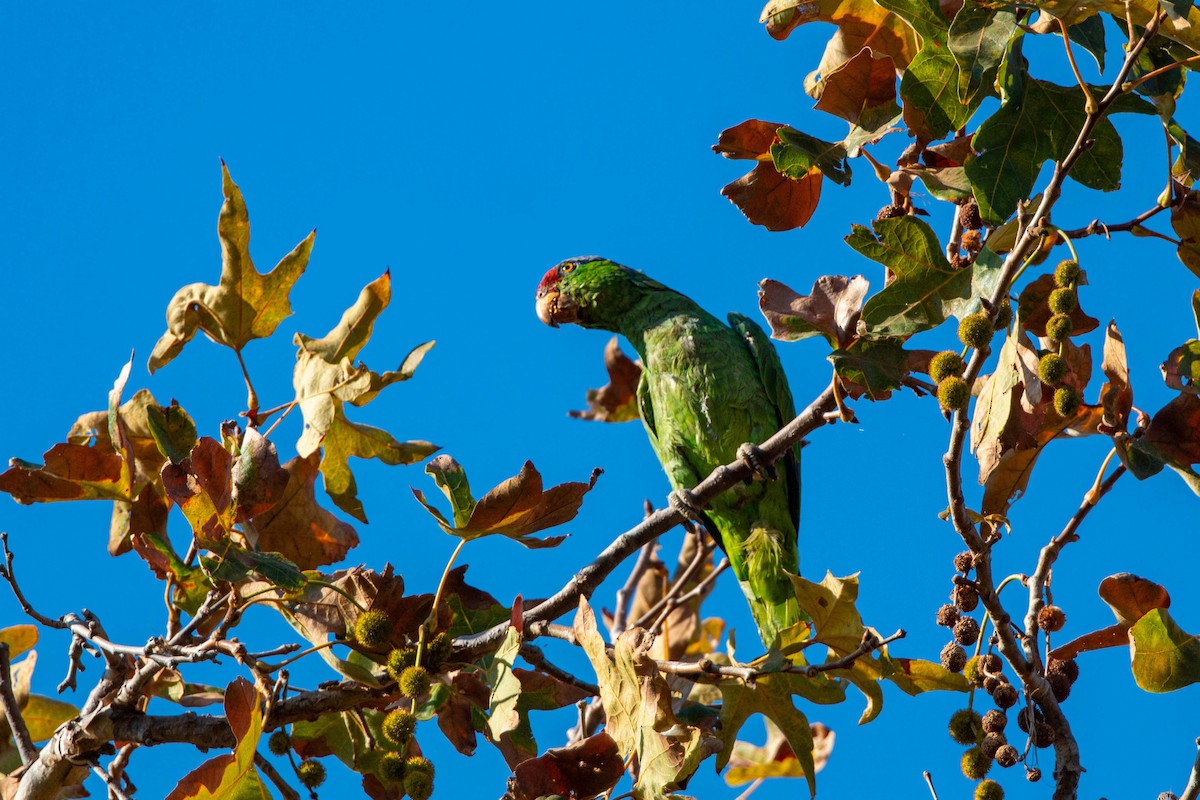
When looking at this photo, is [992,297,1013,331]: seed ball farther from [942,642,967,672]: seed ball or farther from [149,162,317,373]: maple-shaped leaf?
[149,162,317,373]: maple-shaped leaf

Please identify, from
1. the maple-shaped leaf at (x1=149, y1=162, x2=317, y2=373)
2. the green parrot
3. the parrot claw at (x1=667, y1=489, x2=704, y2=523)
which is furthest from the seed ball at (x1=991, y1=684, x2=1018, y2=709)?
the green parrot

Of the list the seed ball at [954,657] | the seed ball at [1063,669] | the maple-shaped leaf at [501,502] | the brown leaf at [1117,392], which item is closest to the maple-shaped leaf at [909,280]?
the brown leaf at [1117,392]

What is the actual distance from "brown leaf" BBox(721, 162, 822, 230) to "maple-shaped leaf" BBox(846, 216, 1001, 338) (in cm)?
59

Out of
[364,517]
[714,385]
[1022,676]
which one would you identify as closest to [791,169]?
[1022,676]

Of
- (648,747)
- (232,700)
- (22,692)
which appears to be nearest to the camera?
(648,747)

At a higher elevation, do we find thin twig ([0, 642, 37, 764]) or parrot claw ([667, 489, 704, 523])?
parrot claw ([667, 489, 704, 523])

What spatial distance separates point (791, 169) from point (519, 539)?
3.65 feet

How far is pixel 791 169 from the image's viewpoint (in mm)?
2789

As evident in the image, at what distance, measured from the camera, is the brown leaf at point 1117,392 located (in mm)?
2674

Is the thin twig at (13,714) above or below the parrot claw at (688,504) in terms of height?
below

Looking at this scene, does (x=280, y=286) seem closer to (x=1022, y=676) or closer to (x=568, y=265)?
(x=1022, y=676)

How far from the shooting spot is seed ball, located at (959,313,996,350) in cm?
238

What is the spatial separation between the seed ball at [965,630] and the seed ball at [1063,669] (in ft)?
0.99

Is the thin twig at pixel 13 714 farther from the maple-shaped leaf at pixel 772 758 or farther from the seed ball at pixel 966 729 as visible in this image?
the maple-shaped leaf at pixel 772 758
